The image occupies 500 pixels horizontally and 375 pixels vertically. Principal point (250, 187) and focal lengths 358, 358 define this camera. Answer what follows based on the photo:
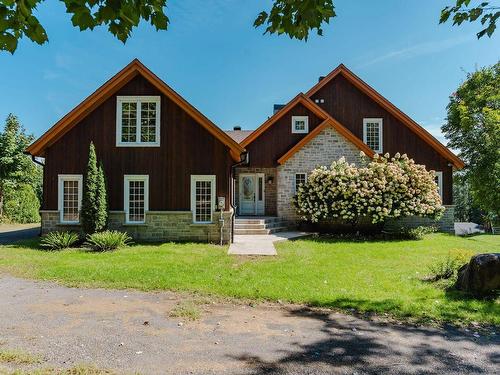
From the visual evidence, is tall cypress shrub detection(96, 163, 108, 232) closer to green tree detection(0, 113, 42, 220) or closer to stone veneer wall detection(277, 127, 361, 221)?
stone veneer wall detection(277, 127, 361, 221)

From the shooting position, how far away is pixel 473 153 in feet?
78.5

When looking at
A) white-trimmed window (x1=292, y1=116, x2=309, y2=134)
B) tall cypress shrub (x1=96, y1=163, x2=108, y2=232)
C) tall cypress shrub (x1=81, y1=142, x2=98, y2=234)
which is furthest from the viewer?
white-trimmed window (x1=292, y1=116, x2=309, y2=134)

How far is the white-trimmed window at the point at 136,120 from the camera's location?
14094mm

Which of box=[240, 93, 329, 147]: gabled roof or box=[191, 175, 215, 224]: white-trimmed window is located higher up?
box=[240, 93, 329, 147]: gabled roof

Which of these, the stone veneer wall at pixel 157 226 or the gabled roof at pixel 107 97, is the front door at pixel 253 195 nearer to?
the gabled roof at pixel 107 97

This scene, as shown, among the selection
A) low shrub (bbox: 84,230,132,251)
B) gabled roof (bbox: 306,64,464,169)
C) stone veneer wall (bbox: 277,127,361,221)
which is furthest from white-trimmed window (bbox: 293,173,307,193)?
low shrub (bbox: 84,230,132,251)

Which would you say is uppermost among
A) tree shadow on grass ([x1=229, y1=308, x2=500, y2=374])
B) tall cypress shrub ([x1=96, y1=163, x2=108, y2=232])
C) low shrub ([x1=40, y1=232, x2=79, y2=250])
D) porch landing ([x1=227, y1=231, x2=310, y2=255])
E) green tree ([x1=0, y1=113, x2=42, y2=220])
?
green tree ([x1=0, y1=113, x2=42, y2=220])

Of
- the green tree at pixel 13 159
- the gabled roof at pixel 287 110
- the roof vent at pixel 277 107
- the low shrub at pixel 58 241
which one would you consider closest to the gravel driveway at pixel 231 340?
the low shrub at pixel 58 241

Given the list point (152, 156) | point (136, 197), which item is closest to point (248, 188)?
point (152, 156)

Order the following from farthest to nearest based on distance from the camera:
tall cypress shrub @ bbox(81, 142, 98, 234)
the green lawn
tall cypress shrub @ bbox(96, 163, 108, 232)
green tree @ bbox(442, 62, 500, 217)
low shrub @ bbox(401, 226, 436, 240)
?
green tree @ bbox(442, 62, 500, 217), low shrub @ bbox(401, 226, 436, 240), tall cypress shrub @ bbox(96, 163, 108, 232), tall cypress shrub @ bbox(81, 142, 98, 234), the green lawn

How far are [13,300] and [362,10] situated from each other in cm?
827

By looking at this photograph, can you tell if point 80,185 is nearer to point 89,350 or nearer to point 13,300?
point 13,300

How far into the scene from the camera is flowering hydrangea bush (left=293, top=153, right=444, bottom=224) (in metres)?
15.4

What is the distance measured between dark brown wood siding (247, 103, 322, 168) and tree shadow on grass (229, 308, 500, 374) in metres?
13.8
